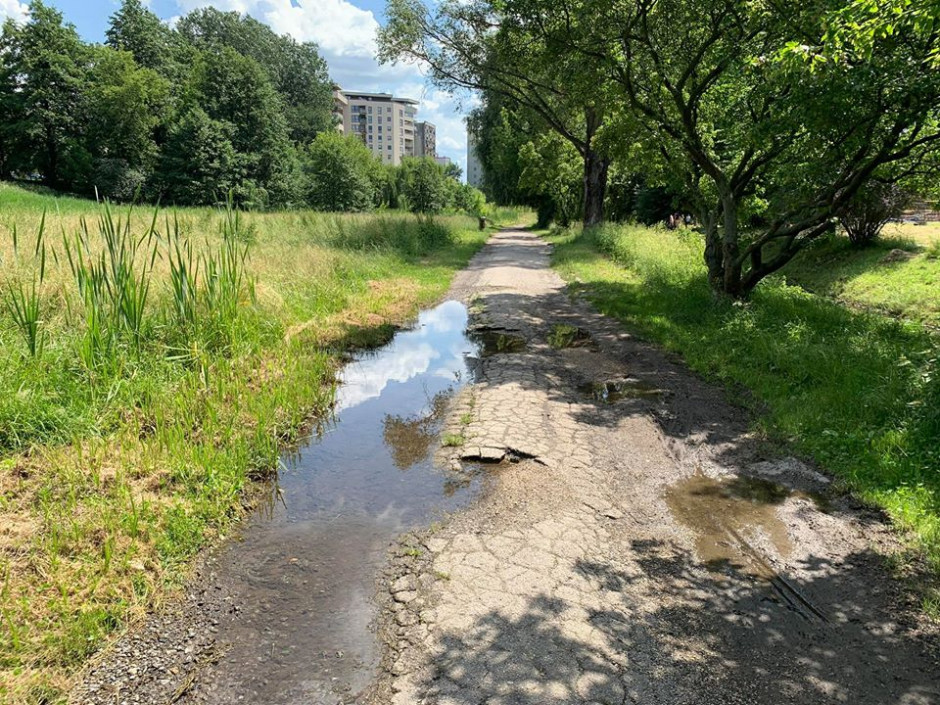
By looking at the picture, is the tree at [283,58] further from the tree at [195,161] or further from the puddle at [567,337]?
the puddle at [567,337]

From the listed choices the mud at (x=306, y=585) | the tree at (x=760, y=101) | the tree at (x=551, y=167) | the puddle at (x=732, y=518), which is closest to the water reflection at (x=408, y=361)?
the mud at (x=306, y=585)

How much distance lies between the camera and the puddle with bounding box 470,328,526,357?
816cm

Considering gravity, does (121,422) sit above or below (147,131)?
below

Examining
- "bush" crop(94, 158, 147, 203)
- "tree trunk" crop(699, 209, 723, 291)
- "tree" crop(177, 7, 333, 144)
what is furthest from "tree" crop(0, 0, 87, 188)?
"tree trunk" crop(699, 209, 723, 291)

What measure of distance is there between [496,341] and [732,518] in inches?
201

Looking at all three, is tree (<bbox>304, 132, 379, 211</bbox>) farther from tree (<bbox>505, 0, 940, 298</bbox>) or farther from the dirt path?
the dirt path

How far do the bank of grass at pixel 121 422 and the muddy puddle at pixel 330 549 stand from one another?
354 millimetres

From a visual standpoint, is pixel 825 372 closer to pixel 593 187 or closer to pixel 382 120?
pixel 593 187

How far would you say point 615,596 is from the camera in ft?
10.3

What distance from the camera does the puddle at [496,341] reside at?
8.16 m

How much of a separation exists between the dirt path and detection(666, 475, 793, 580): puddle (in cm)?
2

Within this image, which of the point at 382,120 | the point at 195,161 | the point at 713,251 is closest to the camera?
the point at 713,251

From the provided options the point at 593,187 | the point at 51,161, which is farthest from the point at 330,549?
the point at 51,161

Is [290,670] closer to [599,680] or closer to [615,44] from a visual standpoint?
[599,680]
